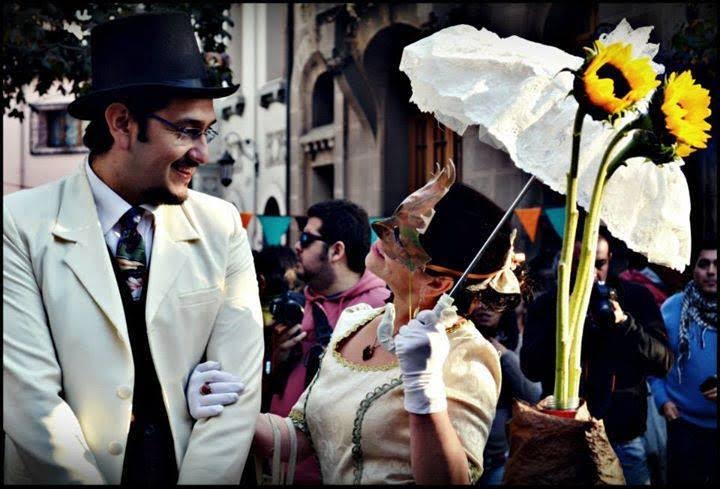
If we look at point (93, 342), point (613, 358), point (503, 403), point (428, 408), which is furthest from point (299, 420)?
point (503, 403)

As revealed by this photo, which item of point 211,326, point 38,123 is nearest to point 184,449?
point 211,326

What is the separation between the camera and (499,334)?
6.49 meters

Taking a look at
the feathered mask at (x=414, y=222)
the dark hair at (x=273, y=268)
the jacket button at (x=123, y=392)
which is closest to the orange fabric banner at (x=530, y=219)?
the dark hair at (x=273, y=268)

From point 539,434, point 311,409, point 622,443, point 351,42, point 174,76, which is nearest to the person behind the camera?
point 539,434

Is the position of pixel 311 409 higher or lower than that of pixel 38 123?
higher

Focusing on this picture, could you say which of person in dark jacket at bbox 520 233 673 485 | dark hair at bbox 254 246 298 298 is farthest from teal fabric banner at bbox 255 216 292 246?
person in dark jacket at bbox 520 233 673 485

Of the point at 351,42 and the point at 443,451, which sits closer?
the point at 443,451

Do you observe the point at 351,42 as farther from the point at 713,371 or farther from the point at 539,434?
the point at 539,434

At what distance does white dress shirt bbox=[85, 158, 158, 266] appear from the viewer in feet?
9.96

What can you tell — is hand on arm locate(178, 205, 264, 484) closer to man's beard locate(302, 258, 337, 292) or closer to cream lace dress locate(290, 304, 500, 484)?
cream lace dress locate(290, 304, 500, 484)

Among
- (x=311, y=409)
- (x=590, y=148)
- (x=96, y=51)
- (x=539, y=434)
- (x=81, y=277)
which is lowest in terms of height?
(x=311, y=409)

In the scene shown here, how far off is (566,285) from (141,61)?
139 cm

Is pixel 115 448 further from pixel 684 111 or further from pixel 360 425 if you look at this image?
pixel 684 111

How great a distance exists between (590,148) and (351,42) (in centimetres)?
1410
